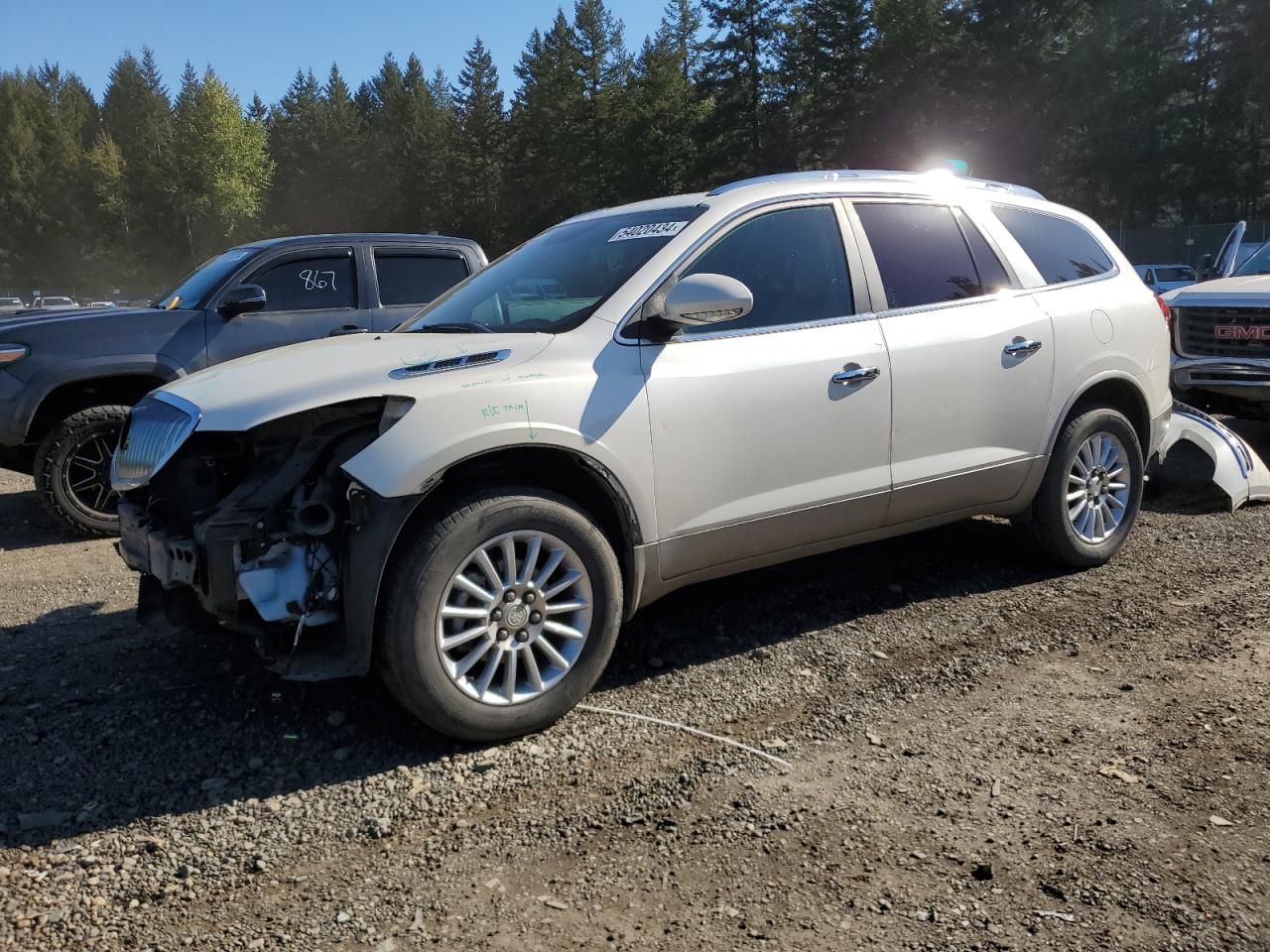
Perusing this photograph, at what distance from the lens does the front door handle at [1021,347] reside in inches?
183

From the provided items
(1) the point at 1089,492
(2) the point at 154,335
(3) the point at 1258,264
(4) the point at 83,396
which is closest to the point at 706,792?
(1) the point at 1089,492

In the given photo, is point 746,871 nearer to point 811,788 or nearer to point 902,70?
point 811,788

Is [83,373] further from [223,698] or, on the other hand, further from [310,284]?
[223,698]

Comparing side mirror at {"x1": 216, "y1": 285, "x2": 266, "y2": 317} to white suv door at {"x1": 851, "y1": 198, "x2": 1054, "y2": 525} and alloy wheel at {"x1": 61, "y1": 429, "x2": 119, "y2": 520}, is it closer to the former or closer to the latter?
alloy wheel at {"x1": 61, "y1": 429, "x2": 119, "y2": 520}

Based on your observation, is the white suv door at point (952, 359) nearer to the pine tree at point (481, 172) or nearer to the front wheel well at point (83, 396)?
the front wheel well at point (83, 396)

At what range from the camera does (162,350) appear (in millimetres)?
6770

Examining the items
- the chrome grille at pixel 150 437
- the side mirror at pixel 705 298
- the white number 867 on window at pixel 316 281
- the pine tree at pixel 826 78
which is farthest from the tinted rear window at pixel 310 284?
the pine tree at pixel 826 78

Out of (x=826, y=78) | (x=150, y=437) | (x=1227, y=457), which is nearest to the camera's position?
(x=150, y=437)

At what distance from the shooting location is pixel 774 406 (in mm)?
3930

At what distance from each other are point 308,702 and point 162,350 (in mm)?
3913

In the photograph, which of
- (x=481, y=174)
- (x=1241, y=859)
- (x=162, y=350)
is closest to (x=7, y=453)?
(x=162, y=350)

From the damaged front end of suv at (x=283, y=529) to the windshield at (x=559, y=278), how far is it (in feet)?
2.80

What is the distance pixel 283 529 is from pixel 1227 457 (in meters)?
5.84

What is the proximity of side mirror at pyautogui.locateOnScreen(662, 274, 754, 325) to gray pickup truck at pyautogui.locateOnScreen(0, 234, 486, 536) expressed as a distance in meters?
3.79
